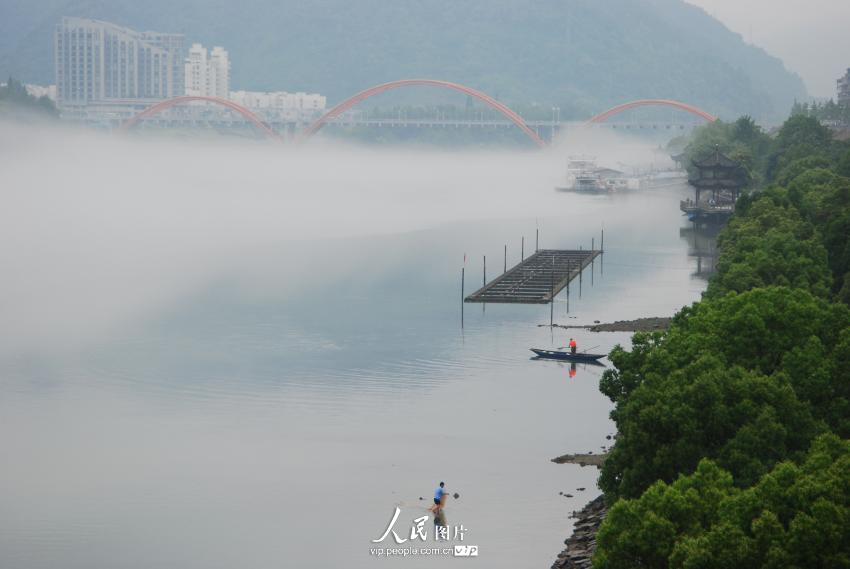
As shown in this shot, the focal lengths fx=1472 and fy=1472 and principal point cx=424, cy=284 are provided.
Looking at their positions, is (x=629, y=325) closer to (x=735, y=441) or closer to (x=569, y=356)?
(x=569, y=356)

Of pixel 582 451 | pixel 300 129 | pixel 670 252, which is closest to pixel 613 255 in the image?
pixel 670 252

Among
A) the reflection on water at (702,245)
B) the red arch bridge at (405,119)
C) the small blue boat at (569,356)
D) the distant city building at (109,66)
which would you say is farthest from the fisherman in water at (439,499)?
the distant city building at (109,66)

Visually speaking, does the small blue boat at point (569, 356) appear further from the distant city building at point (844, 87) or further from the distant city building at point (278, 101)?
the distant city building at point (278, 101)

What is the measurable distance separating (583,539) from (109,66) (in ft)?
565

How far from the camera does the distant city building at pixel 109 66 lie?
182 m

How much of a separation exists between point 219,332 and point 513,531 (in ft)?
60.0

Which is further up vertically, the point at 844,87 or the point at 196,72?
the point at 196,72

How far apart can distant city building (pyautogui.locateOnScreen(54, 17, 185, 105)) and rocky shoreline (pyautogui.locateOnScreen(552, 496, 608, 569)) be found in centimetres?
16324

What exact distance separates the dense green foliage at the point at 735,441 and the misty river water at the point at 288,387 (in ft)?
8.04

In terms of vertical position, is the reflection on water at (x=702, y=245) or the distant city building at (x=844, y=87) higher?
the distant city building at (x=844, y=87)

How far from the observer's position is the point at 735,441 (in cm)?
1577

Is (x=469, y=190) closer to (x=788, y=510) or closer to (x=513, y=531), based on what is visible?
(x=513, y=531)

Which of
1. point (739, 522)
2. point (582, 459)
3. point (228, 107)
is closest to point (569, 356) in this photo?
point (582, 459)

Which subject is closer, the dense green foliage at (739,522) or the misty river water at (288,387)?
the dense green foliage at (739,522)
